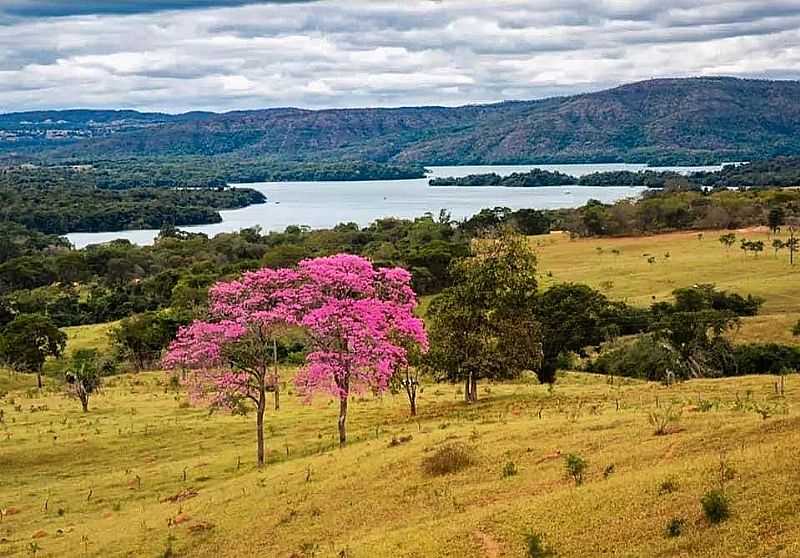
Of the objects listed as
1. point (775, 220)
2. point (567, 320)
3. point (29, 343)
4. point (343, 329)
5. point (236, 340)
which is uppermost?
point (775, 220)

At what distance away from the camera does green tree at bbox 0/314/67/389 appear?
5912 centimetres

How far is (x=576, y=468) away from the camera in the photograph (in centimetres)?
1791

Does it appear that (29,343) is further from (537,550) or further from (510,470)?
(537,550)

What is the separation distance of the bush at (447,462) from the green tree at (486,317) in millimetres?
12138

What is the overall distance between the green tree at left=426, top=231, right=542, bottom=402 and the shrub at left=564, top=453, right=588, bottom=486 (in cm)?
1514

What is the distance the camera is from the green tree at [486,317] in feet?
111

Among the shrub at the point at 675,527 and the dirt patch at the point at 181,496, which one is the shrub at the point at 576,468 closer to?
the shrub at the point at 675,527

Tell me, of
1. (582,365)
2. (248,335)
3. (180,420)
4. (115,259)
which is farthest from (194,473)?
(115,259)

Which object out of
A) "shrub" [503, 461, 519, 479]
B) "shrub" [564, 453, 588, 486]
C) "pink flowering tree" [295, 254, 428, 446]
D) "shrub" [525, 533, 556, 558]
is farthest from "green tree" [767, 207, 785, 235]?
"shrub" [525, 533, 556, 558]

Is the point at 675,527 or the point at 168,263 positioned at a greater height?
the point at 675,527

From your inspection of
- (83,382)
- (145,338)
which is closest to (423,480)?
(83,382)

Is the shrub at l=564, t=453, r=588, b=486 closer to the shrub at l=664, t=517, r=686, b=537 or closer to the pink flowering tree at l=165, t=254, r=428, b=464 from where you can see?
the shrub at l=664, t=517, r=686, b=537

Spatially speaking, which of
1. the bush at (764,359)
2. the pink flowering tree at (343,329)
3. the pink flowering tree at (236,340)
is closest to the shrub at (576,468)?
the pink flowering tree at (343,329)

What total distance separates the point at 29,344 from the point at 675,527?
53507mm
